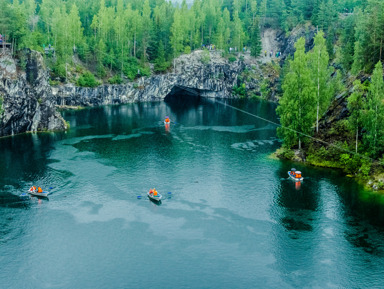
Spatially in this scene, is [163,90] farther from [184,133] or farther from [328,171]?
[328,171]

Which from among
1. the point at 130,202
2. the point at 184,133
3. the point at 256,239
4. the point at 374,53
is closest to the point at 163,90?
the point at 184,133

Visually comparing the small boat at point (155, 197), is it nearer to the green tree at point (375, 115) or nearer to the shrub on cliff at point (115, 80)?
the green tree at point (375, 115)

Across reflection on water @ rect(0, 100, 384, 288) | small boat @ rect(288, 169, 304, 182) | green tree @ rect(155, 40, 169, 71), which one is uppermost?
green tree @ rect(155, 40, 169, 71)

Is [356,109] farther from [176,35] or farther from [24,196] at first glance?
[176,35]

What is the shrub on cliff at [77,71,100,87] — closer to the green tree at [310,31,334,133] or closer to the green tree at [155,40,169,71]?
the green tree at [155,40,169,71]

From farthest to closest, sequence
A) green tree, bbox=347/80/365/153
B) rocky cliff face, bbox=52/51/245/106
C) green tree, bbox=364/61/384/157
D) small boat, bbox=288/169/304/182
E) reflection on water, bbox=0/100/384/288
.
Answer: rocky cliff face, bbox=52/51/245/106
green tree, bbox=347/80/365/153
small boat, bbox=288/169/304/182
green tree, bbox=364/61/384/157
reflection on water, bbox=0/100/384/288

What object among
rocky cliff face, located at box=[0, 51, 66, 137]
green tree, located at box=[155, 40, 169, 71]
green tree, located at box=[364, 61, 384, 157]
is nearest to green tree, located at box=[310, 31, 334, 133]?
green tree, located at box=[364, 61, 384, 157]

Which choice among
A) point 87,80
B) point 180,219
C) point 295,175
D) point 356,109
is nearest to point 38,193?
point 180,219
